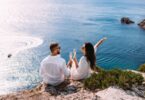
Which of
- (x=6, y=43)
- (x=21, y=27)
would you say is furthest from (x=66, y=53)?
(x=21, y=27)

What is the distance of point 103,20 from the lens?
130m

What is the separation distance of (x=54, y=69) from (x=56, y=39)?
262ft

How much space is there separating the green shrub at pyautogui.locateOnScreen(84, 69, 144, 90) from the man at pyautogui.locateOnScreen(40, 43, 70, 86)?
1491mm

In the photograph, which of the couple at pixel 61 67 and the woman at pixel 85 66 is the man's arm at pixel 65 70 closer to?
the couple at pixel 61 67

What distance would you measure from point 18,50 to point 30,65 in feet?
36.6

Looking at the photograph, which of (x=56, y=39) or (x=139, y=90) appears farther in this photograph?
(x=56, y=39)

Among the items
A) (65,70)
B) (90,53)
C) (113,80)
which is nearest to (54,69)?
(65,70)

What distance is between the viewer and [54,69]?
557 inches

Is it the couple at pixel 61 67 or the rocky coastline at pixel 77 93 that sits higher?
the couple at pixel 61 67

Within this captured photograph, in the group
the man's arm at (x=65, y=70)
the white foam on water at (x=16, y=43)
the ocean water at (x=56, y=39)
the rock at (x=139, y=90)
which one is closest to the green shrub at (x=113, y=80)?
the rock at (x=139, y=90)

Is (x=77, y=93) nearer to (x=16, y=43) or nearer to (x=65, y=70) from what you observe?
(x=65, y=70)

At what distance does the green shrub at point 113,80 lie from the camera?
1255 cm

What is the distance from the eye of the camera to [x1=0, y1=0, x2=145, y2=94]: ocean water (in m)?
66.0

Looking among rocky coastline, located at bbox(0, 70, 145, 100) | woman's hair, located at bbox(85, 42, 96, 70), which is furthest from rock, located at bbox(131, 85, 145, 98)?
woman's hair, located at bbox(85, 42, 96, 70)
